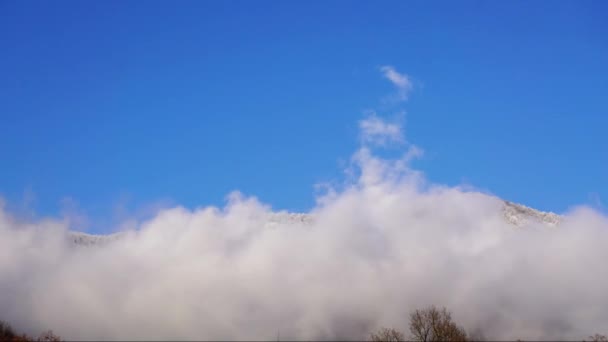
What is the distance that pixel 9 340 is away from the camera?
171500 millimetres

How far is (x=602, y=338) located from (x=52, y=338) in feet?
506

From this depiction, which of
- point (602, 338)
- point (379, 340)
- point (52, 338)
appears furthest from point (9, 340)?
point (602, 338)

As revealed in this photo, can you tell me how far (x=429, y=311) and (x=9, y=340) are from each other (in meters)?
130

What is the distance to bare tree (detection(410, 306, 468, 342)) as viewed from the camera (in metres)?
138

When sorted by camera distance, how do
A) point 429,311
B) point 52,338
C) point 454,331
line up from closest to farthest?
point 454,331
point 429,311
point 52,338

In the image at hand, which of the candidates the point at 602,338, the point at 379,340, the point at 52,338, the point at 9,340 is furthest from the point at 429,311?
the point at 9,340

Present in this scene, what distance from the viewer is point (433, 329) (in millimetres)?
142625

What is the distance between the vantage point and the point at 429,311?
503 ft

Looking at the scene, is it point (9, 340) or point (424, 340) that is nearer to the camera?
point (424, 340)

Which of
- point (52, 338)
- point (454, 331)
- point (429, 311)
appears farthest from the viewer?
point (52, 338)

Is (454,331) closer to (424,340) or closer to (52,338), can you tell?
(424,340)

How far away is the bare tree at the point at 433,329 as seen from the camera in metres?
138

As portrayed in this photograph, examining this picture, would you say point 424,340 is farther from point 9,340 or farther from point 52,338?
point 9,340

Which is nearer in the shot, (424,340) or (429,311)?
(424,340)
